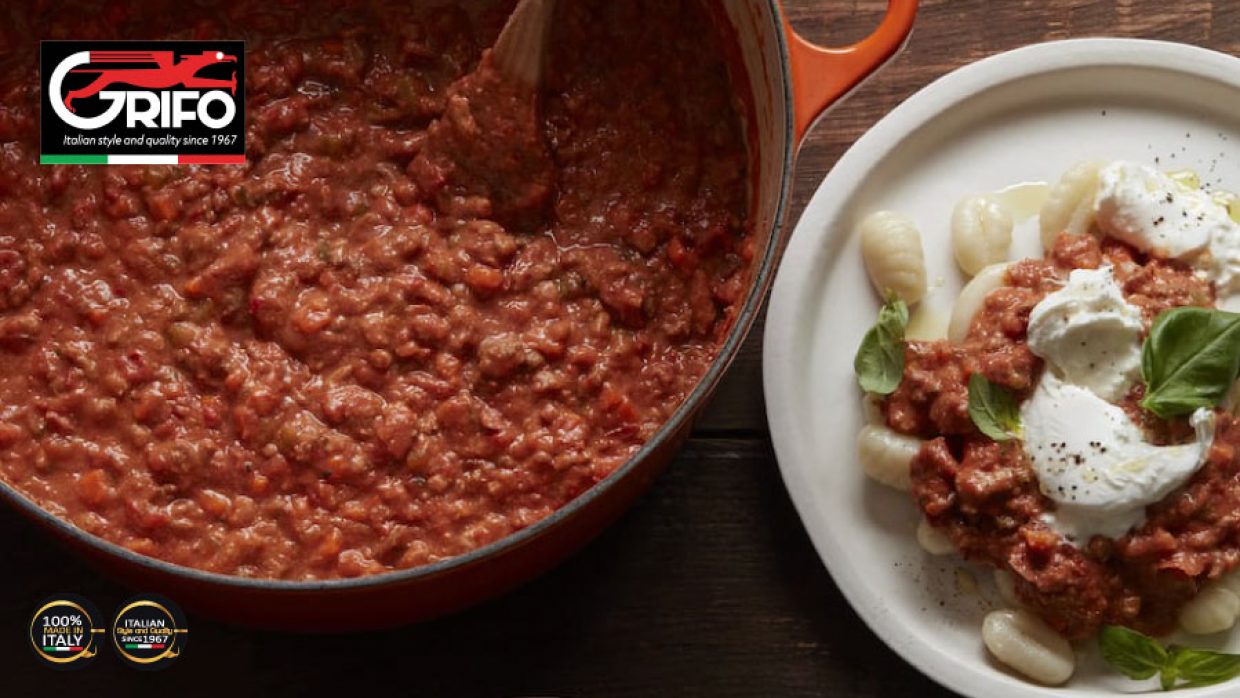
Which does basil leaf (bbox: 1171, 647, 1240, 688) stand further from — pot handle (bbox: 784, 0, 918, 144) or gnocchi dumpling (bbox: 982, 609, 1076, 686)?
pot handle (bbox: 784, 0, 918, 144)

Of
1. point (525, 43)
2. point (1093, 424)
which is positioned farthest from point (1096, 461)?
point (525, 43)

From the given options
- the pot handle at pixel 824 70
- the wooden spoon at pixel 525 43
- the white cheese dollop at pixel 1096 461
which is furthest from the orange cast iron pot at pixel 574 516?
the white cheese dollop at pixel 1096 461

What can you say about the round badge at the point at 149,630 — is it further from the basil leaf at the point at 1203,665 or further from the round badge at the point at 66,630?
the basil leaf at the point at 1203,665

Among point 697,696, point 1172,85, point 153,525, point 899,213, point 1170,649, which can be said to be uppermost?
point 1172,85

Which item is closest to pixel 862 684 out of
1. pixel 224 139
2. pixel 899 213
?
pixel 899 213

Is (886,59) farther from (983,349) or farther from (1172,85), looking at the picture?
(1172,85)

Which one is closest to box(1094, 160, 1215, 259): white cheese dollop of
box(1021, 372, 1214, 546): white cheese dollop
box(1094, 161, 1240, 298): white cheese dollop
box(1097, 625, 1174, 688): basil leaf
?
box(1094, 161, 1240, 298): white cheese dollop
